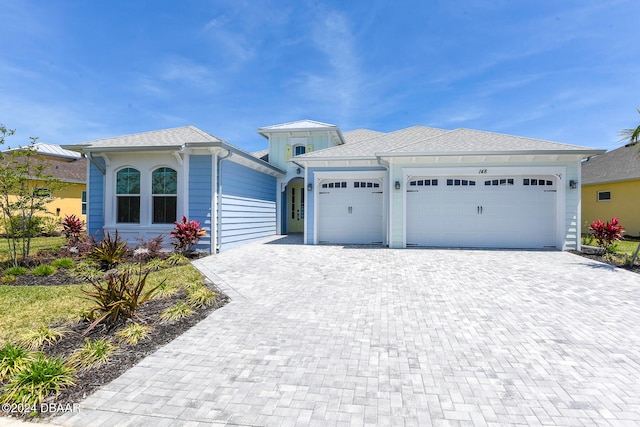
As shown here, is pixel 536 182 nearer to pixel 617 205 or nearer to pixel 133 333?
pixel 617 205

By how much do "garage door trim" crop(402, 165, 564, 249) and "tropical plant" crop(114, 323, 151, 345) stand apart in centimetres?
854

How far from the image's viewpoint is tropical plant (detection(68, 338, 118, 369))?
2930 mm

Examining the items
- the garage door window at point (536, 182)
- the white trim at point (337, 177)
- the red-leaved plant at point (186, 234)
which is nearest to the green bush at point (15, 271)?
the red-leaved plant at point (186, 234)

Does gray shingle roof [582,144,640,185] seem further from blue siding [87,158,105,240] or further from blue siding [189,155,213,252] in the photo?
blue siding [87,158,105,240]

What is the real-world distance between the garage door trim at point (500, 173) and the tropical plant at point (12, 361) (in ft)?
31.5

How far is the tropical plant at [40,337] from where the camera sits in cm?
332

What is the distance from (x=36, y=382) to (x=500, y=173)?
11827 mm

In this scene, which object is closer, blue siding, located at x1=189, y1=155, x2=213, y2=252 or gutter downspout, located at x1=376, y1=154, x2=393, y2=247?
blue siding, located at x1=189, y1=155, x2=213, y2=252

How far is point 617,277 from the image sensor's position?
6.47m

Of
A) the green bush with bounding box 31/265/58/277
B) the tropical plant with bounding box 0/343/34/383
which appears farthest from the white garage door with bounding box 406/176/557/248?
the green bush with bounding box 31/265/58/277

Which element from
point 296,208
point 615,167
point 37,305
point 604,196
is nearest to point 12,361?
point 37,305

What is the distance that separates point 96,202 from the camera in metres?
10.2

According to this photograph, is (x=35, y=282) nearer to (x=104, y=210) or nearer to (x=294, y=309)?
(x=104, y=210)

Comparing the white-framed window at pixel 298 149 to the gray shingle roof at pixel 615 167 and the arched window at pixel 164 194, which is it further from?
the gray shingle roof at pixel 615 167
